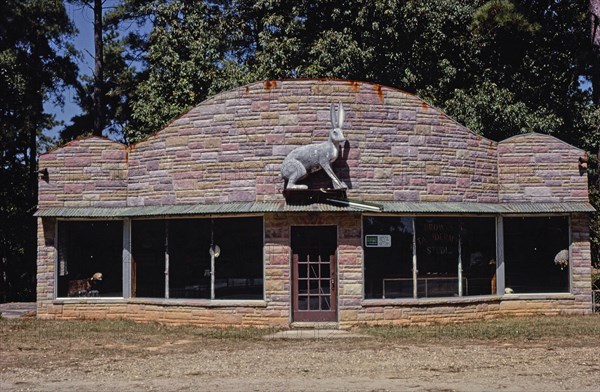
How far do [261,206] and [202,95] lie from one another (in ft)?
45.8

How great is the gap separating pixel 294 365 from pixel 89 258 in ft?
27.6

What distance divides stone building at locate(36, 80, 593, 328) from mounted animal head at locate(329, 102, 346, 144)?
14.1 inches

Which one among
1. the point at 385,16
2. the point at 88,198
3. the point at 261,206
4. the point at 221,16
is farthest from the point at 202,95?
the point at 261,206

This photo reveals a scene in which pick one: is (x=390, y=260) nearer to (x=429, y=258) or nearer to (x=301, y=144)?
Answer: (x=429, y=258)

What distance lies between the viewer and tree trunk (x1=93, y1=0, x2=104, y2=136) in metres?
33.9

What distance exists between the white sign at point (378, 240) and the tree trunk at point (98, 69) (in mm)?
19596

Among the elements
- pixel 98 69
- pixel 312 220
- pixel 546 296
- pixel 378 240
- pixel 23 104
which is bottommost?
pixel 546 296

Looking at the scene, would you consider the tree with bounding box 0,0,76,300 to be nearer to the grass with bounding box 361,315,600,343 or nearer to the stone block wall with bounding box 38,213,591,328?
the stone block wall with bounding box 38,213,591,328

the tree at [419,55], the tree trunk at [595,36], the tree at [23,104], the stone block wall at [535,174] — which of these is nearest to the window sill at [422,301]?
the stone block wall at [535,174]

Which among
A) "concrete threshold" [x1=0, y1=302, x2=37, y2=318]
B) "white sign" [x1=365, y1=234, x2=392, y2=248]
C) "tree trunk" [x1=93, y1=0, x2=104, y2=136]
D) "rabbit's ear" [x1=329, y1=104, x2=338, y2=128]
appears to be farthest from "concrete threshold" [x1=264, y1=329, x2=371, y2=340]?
"tree trunk" [x1=93, y1=0, x2=104, y2=136]

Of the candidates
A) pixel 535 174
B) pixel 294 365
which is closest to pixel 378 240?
pixel 535 174

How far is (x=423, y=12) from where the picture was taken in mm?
28125

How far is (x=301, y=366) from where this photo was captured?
39.7ft

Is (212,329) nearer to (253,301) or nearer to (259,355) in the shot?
(253,301)
